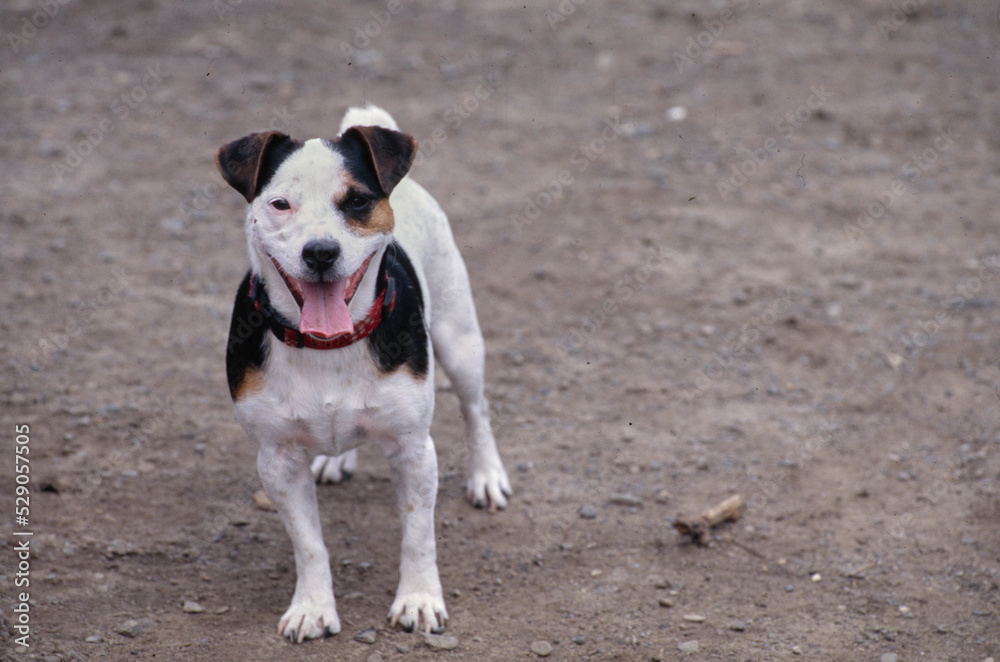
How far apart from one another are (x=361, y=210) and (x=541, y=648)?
6.55ft

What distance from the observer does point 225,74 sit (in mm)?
10359

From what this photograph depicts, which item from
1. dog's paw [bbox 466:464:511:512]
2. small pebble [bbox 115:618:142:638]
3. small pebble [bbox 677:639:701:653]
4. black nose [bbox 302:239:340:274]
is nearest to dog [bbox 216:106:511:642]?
black nose [bbox 302:239:340:274]

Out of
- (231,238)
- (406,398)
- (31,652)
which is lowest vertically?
(231,238)

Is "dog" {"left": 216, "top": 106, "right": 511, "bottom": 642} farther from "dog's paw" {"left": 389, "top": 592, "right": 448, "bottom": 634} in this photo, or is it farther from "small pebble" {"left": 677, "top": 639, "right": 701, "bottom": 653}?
"small pebble" {"left": 677, "top": 639, "right": 701, "bottom": 653}

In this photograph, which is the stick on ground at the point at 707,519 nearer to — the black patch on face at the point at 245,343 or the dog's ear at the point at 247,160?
the black patch on face at the point at 245,343

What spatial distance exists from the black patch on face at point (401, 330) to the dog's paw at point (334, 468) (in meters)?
1.48

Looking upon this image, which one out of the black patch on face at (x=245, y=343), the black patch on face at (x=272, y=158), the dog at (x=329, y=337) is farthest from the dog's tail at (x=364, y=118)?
the black patch on face at (x=245, y=343)

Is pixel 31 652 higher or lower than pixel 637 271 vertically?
higher

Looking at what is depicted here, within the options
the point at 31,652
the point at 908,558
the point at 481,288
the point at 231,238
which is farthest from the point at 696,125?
the point at 31,652

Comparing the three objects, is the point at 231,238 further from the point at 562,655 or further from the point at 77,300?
the point at 562,655

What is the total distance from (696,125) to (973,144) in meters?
2.48

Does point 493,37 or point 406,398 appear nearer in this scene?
point 406,398

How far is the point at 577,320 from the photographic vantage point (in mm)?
6953

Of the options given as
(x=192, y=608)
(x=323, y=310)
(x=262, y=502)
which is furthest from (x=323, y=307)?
(x=262, y=502)
